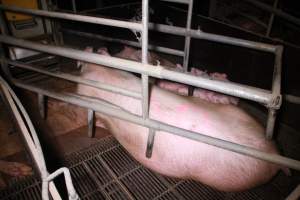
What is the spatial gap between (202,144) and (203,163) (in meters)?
0.14

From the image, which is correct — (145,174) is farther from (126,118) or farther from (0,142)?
(0,142)

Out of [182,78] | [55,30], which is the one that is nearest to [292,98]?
[182,78]

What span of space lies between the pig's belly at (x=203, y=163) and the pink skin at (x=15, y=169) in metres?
1.00

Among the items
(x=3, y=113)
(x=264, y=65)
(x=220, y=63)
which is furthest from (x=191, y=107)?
(x=3, y=113)

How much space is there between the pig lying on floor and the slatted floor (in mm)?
159

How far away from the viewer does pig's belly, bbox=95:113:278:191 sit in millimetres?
1856

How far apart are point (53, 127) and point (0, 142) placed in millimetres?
512

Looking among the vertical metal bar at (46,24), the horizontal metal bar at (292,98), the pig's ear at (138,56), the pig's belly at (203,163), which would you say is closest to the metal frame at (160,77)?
the pig's belly at (203,163)

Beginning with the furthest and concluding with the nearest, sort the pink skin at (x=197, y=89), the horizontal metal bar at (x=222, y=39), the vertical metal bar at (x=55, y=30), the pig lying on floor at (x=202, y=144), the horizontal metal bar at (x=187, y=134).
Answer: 1. the vertical metal bar at (x=55, y=30)
2. the pink skin at (x=197, y=89)
3. the horizontal metal bar at (x=222, y=39)
4. the pig lying on floor at (x=202, y=144)
5. the horizontal metal bar at (x=187, y=134)

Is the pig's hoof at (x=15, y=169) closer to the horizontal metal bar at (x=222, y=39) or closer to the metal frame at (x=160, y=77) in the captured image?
the metal frame at (x=160, y=77)

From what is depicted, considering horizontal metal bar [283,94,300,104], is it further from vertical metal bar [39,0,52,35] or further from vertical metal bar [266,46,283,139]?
vertical metal bar [39,0,52,35]

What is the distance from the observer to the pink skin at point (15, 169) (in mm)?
2271

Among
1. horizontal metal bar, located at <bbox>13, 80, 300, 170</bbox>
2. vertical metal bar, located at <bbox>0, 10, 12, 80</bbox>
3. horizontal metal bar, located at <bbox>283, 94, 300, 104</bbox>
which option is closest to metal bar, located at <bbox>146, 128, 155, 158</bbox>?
horizontal metal bar, located at <bbox>13, 80, 300, 170</bbox>

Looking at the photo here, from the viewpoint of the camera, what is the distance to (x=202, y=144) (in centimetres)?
190
